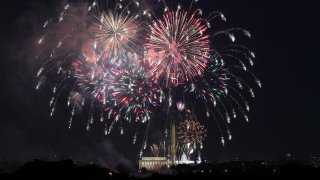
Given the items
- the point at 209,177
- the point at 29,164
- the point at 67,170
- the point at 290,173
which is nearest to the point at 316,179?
the point at 290,173

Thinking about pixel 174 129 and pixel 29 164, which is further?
pixel 174 129

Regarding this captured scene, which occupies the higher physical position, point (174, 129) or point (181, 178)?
point (174, 129)

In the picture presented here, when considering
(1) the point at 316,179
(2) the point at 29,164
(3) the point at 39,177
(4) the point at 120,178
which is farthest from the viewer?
(4) the point at 120,178

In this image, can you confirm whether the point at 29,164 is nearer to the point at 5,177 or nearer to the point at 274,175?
the point at 5,177

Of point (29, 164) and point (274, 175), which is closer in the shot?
point (29, 164)

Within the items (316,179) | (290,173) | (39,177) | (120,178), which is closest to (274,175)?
(290,173)

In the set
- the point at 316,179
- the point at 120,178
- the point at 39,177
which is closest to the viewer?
the point at 39,177

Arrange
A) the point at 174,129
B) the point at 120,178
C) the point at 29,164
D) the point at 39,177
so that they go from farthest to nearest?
1. the point at 174,129
2. the point at 120,178
3. the point at 29,164
4. the point at 39,177

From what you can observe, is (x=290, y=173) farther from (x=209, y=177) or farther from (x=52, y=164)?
(x=52, y=164)

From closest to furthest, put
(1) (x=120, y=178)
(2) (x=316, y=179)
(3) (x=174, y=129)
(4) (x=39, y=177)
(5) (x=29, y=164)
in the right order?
(4) (x=39, y=177) < (5) (x=29, y=164) < (2) (x=316, y=179) < (1) (x=120, y=178) < (3) (x=174, y=129)
